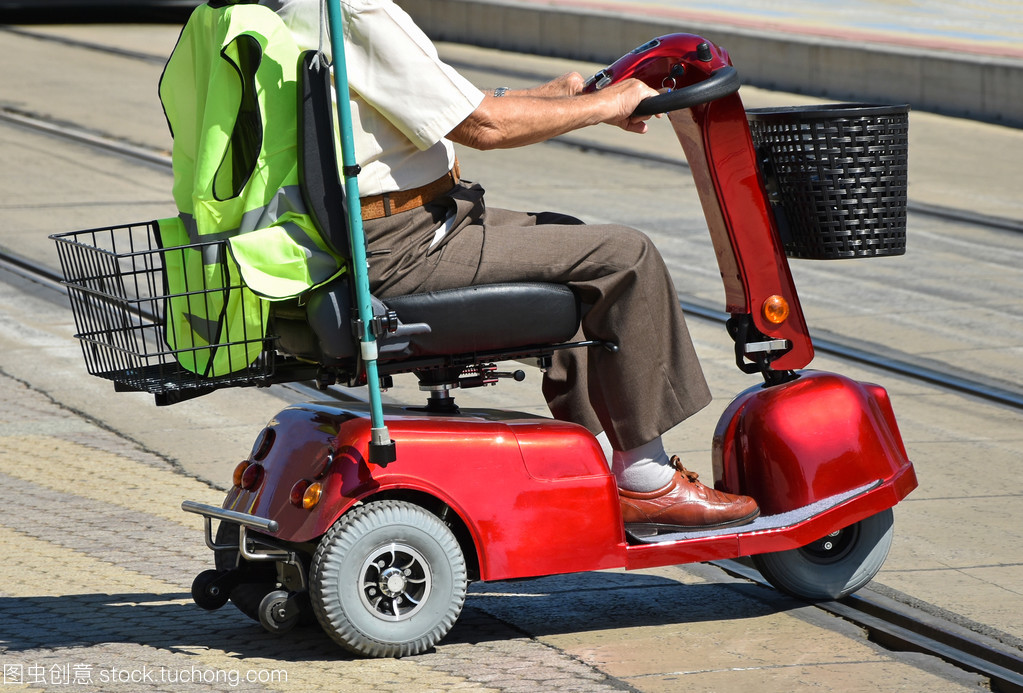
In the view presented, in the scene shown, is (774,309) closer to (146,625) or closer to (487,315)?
(487,315)

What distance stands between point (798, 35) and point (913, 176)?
6495 mm

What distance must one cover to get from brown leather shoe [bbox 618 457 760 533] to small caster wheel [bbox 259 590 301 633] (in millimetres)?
898

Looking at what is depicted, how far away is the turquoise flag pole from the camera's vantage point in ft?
10.9

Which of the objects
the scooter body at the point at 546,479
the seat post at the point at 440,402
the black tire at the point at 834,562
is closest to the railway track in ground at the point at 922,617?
the black tire at the point at 834,562

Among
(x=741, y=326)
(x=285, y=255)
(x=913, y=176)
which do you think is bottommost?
(x=913, y=176)

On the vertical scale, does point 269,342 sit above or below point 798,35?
above

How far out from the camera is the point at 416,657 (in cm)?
375

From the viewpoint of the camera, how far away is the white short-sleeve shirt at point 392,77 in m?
3.46

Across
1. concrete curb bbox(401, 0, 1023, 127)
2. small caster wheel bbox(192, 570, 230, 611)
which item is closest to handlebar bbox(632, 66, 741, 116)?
small caster wheel bbox(192, 570, 230, 611)

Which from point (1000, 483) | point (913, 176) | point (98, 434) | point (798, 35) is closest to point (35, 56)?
point (798, 35)

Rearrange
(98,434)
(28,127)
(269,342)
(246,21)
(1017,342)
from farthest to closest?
(28,127), (1017,342), (98,434), (269,342), (246,21)

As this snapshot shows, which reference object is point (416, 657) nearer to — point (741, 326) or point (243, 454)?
point (741, 326)

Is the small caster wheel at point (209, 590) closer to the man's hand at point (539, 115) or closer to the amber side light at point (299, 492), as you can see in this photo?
the amber side light at point (299, 492)

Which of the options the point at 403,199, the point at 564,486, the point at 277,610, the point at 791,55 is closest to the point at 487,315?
the point at 403,199
